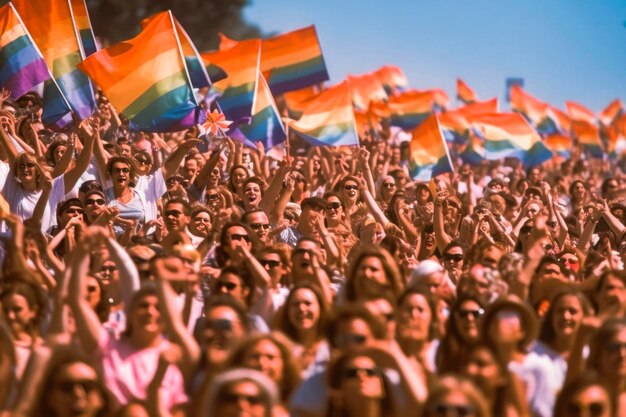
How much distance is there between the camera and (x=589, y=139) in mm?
29516

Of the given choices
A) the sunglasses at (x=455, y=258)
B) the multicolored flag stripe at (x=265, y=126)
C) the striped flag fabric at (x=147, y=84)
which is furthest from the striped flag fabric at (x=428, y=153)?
the sunglasses at (x=455, y=258)

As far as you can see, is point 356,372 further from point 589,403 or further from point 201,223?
point 201,223

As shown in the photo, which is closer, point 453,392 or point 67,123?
point 453,392

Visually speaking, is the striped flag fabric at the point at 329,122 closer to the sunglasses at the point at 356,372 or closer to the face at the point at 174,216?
the face at the point at 174,216

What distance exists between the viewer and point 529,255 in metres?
9.30

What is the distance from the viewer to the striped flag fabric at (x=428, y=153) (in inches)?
712

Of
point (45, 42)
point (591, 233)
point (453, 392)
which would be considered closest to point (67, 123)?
point (45, 42)

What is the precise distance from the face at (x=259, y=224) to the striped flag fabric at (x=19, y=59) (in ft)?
11.5

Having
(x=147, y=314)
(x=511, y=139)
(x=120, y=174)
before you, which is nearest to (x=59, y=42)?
(x=120, y=174)

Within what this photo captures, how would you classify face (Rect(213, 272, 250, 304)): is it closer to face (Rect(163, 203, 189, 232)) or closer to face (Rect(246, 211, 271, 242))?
face (Rect(246, 211, 271, 242))

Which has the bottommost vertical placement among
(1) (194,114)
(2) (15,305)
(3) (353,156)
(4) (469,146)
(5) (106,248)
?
(2) (15,305)

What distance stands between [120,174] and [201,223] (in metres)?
1.07

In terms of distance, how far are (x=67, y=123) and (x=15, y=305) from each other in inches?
294

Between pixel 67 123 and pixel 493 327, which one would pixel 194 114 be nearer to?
pixel 67 123
